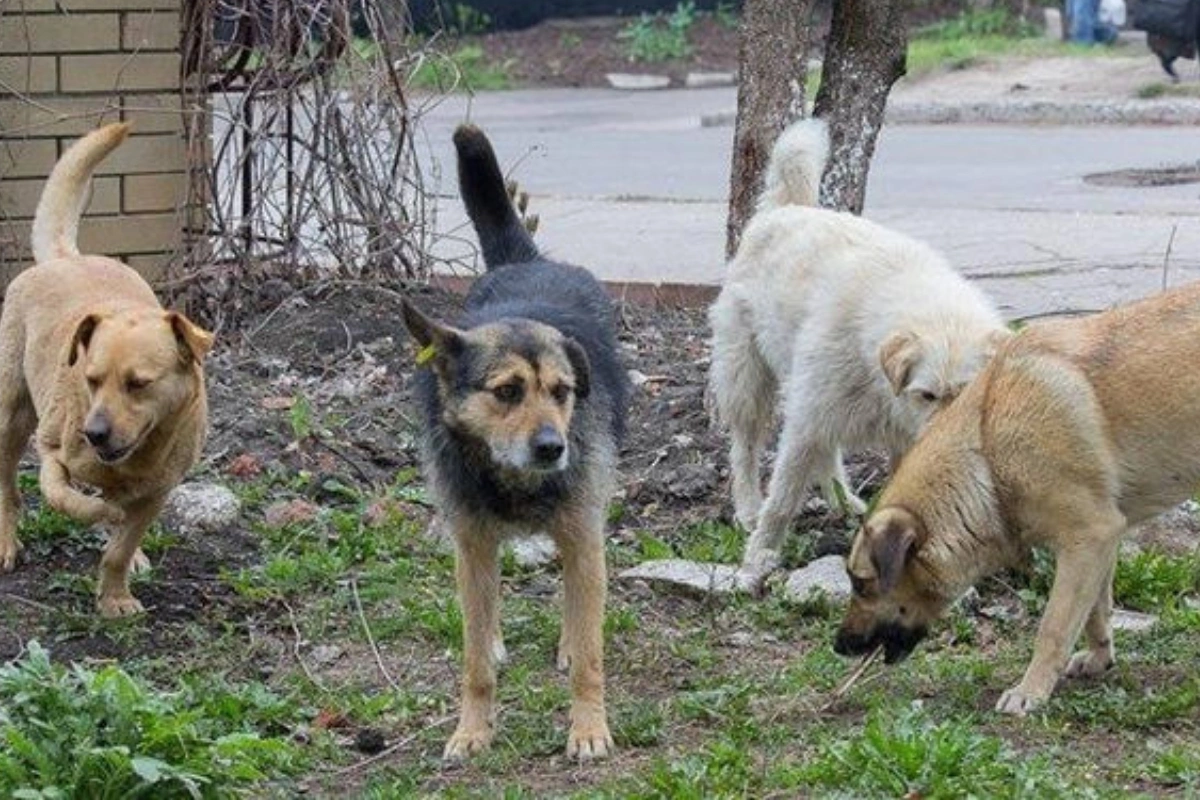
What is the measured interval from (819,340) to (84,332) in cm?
233

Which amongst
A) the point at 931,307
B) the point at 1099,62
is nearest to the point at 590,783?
the point at 931,307

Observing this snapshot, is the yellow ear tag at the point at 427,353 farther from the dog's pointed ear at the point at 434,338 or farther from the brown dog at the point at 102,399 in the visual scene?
the brown dog at the point at 102,399

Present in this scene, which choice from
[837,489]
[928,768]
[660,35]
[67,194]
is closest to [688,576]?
[837,489]

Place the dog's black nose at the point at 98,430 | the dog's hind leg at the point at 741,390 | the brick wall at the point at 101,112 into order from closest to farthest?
Result: the dog's black nose at the point at 98,430
the dog's hind leg at the point at 741,390
the brick wall at the point at 101,112

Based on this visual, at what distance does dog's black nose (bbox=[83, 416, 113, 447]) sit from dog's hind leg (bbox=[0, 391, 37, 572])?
0.98 m

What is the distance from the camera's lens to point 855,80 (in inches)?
360

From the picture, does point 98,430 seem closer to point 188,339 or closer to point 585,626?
point 188,339

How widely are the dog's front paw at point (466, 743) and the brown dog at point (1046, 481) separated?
0.97 metres

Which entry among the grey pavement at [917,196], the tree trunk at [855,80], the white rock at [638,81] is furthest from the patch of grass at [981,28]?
the tree trunk at [855,80]

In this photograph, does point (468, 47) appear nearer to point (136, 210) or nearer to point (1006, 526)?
point (136, 210)

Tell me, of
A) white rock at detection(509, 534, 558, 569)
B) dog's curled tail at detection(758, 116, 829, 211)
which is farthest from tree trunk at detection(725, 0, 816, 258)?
white rock at detection(509, 534, 558, 569)

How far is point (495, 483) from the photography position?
6.12 metres

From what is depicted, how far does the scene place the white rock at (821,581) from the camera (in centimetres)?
722

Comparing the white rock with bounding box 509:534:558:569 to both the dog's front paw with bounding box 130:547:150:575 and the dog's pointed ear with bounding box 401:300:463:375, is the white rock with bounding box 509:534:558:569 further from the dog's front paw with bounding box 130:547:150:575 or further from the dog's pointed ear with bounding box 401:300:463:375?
the dog's pointed ear with bounding box 401:300:463:375
